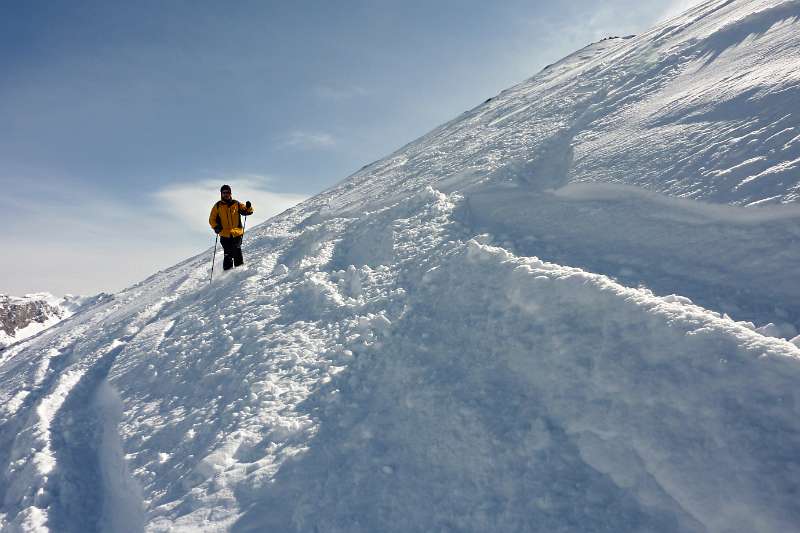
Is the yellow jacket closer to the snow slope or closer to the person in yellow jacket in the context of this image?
the person in yellow jacket

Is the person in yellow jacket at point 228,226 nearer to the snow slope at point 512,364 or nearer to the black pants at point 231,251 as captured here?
the black pants at point 231,251

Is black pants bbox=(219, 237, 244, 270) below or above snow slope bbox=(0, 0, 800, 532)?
above

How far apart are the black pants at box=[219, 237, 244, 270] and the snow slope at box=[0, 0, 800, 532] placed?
2.23m

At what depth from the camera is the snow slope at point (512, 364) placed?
3.94 m

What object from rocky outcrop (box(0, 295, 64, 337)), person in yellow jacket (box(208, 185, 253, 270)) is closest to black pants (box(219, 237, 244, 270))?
person in yellow jacket (box(208, 185, 253, 270))

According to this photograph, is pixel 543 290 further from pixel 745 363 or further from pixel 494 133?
pixel 494 133

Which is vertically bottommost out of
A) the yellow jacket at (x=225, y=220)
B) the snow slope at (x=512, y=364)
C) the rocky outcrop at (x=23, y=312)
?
the snow slope at (x=512, y=364)

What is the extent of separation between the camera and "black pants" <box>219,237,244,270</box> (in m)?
12.7

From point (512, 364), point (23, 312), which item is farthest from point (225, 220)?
point (23, 312)

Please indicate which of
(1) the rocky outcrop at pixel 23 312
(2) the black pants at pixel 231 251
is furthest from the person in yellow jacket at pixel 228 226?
(1) the rocky outcrop at pixel 23 312

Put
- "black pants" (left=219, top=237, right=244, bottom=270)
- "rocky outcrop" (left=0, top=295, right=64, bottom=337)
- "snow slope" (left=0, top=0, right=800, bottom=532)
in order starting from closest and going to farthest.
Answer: "snow slope" (left=0, top=0, right=800, bottom=532) < "black pants" (left=219, top=237, right=244, bottom=270) < "rocky outcrop" (left=0, top=295, right=64, bottom=337)

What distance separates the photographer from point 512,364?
538 cm

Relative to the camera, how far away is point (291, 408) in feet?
19.6

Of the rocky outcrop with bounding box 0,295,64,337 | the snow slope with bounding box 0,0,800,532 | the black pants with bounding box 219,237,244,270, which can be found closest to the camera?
the snow slope with bounding box 0,0,800,532
